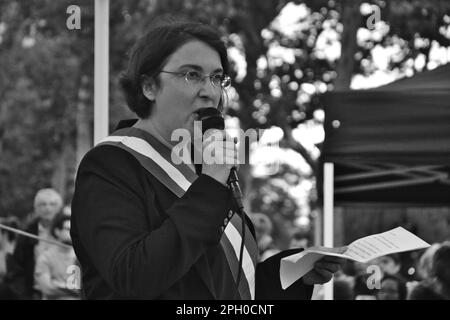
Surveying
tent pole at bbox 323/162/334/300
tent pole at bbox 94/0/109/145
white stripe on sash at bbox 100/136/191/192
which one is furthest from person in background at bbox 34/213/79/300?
white stripe on sash at bbox 100/136/191/192

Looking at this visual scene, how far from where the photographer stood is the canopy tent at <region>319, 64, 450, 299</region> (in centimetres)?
522

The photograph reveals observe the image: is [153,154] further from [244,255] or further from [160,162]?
[244,255]

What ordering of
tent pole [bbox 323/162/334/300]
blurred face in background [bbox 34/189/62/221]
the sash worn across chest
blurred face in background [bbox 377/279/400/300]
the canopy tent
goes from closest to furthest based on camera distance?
1. the sash worn across chest
2. tent pole [bbox 323/162/334/300]
3. the canopy tent
4. blurred face in background [bbox 377/279/400/300]
5. blurred face in background [bbox 34/189/62/221]

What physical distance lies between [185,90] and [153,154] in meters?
0.18

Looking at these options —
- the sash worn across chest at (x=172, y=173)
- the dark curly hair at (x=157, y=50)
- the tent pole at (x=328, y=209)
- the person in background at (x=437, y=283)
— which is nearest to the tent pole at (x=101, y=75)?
the dark curly hair at (x=157, y=50)

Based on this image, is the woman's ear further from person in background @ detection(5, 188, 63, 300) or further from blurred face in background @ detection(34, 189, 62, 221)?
blurred face in background @ detection(34, 189, 62, 221)

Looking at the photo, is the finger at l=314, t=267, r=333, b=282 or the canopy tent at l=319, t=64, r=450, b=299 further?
the canopy tent at l=319, t=64, r=450, b=299

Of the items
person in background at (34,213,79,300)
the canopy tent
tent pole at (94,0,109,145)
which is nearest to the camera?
tent pole at (94,0,109,145)

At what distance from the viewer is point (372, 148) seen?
5367mm

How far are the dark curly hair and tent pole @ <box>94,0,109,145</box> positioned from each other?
108 centimetres

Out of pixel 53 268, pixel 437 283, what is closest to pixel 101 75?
pixel 437 283

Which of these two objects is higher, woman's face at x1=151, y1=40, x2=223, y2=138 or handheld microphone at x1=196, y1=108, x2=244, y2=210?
woman's face at x1=151, y1=40, x2=223, y2=138

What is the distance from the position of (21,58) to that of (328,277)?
20.7 m
